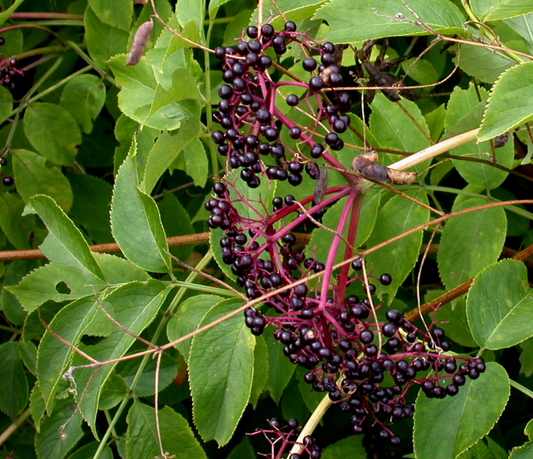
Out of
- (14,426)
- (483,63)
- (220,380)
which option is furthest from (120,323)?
(483,63)

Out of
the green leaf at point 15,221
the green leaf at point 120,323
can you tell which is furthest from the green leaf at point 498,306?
the green leaf at point 15,221

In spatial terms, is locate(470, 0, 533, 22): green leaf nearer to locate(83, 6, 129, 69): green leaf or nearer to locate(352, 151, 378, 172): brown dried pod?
locate(352, 151, 378, 172): brown dried pod

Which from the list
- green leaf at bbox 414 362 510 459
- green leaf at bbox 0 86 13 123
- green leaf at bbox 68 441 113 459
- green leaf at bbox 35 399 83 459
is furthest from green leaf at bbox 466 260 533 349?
green leaf at bbox 0 86 13 123

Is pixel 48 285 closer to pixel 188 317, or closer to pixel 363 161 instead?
pixel 188 317

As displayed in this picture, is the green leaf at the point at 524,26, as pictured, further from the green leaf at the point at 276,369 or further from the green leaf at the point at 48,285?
the green leaf at the point at 48,285

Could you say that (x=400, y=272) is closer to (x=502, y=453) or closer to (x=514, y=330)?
(x=514, y=330)
